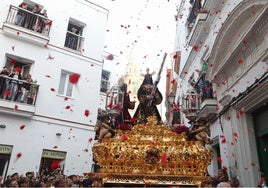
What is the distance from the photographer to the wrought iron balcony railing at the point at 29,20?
9.27 metres

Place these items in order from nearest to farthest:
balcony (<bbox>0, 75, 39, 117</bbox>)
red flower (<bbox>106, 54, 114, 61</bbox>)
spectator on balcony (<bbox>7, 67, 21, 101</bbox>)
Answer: balcony (<bbox>0, 75, 39, 117</bbox>) → spectator on balcony (<bbox>7, 67, 21, 101</bbox>) → red flower (<bbox>106, 54, 114, 61</bbox>)

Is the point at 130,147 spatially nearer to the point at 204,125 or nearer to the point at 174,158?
the point at 174,158

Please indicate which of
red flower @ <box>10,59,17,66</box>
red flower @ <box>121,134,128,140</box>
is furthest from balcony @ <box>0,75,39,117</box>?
red flower @ <box>121,134,128,140</box>

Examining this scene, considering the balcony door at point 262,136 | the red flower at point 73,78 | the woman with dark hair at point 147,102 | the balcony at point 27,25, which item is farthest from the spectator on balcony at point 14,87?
the balcony door at point 262,136

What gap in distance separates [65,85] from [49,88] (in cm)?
77

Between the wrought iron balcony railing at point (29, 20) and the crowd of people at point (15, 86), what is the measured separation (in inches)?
74.0

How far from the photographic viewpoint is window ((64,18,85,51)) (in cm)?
1076

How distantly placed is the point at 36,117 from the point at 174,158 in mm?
6586

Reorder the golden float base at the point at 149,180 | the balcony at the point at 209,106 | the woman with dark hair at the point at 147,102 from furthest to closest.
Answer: the balcony at the point at 209,106, the woman with dark hair at the point at 147,102, the golden float base at the point at 149,180

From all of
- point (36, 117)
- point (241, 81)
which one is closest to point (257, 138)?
point (241, 81)

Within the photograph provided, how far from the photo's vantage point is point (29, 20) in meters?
9.68

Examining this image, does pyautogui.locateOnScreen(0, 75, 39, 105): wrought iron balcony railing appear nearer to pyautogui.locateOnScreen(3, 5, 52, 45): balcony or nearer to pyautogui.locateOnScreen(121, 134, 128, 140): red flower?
pyautogui.locateOnScreen(3, 5, 52, 45): balcony

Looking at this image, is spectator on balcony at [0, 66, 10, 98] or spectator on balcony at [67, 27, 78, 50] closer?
spectator on balcony at [0, 66, 10, 98]

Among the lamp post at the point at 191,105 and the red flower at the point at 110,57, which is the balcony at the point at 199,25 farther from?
the red flower at the point at 110,57
